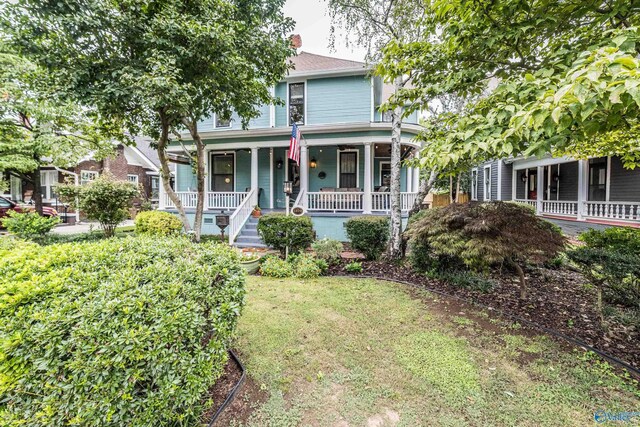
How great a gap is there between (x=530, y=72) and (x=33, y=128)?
→ 14068mm

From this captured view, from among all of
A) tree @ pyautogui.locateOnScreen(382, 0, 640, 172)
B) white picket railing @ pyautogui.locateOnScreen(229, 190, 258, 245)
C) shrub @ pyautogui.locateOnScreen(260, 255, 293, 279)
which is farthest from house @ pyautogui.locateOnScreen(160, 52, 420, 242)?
tree @ pyautogui.locateOnScreen(382, 0, 640, 172)

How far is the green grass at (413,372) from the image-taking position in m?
2.20

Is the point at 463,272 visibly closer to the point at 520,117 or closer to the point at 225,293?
the point at 520,117

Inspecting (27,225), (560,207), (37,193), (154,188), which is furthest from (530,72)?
(154,188)

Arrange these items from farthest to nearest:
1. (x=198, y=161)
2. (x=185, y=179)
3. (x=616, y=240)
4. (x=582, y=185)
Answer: (x=185, y=179), (x=582, y=185), (x=198, y=161), (x=616, y=240)

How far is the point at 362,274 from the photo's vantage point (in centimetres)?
599

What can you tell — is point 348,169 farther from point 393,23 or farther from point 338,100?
point 393,23

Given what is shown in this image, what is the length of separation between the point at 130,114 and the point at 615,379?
385 inches

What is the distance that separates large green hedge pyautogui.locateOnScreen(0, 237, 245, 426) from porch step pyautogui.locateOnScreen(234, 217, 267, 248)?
6.20 m

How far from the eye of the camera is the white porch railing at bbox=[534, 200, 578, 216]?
1136 centimetres

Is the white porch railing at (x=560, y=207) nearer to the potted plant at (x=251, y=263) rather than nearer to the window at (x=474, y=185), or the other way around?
the window at (x=474, y=185)

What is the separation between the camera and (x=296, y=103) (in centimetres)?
1124

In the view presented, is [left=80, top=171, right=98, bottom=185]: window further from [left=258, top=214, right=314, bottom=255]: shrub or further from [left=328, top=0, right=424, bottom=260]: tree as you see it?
[left=328, top=0, right=424, bottom=260]: tree

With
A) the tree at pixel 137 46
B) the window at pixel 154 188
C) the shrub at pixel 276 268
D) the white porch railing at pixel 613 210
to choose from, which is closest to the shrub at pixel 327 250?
the shrub at pixel 276 268
